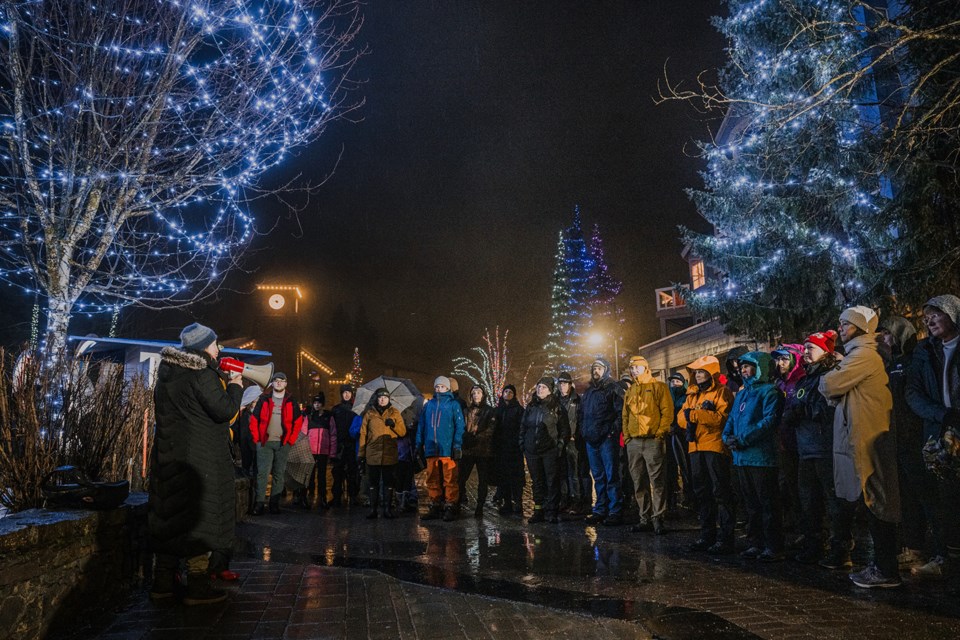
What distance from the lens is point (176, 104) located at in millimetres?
9453

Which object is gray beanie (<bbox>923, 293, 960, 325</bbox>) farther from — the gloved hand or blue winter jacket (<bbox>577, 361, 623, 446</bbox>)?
blue winter jacket (<bbox>577, 361, 623, 446</bbox>)

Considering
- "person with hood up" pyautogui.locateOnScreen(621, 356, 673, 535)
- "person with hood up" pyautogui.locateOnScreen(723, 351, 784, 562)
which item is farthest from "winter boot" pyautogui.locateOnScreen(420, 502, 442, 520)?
"person with hood up" pyautogui.locateOnScreen(723, 351, 784, 562)

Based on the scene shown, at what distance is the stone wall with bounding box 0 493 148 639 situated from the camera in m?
3.69

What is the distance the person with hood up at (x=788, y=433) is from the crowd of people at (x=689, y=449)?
0.10ft

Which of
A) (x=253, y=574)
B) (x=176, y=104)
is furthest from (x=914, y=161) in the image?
(x=176, y=104)

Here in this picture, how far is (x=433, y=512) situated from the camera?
9.73 metres

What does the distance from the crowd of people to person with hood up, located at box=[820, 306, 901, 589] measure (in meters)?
0.01

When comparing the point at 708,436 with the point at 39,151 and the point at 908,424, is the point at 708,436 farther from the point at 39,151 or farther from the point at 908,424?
the point at 39,151

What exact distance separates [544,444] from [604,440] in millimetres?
967

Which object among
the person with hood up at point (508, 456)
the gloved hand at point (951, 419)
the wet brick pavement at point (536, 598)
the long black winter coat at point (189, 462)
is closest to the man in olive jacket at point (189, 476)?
the long black winter coat at point (189, 462)

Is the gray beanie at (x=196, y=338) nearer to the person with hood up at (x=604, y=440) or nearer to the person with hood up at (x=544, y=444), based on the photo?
the person with hood up at (x=544, y=444)

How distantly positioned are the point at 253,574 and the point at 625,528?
Answer: 4.95 metres

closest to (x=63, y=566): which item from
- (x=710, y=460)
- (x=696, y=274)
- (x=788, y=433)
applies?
(x=710, y=460)

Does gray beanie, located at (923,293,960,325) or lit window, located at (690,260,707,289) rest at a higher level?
lit window, located at (690,260,707,289)
